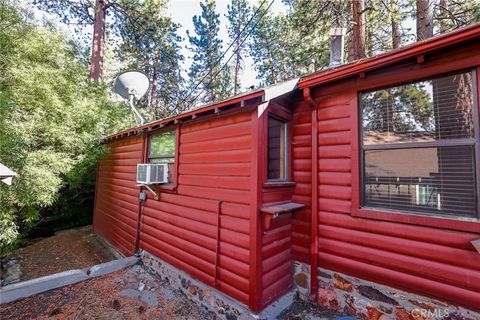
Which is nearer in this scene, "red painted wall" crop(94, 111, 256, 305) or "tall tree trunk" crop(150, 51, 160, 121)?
"red painted wall" crop(94, 111, 256, 305)

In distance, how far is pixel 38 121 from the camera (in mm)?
5629

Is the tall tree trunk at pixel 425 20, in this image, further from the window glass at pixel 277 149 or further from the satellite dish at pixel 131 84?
the satellite dish at pixel 131 84

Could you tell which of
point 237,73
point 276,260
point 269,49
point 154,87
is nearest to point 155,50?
point 154,87

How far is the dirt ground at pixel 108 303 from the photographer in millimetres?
3352

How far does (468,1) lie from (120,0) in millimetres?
12421

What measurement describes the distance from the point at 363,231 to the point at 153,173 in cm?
371

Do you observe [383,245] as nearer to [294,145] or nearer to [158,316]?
[294,145]

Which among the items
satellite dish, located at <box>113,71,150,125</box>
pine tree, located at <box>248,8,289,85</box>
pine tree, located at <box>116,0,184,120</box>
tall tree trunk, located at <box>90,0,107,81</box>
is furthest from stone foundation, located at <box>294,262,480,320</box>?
pine tree, located at <box>248,8,289,85</box>

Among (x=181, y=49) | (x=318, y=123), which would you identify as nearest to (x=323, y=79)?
(x=318, y=123)

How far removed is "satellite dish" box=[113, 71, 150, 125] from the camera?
635 centimetres

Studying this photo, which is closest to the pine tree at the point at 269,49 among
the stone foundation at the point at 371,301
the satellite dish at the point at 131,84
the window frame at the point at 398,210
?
the satellite dish at the point at 131,84

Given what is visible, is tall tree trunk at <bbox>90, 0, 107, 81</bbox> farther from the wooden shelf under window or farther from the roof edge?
the wooden shelf under window

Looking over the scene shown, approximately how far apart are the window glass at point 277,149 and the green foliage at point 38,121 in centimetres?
530

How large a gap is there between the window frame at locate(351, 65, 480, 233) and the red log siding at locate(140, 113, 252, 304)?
1324mm
